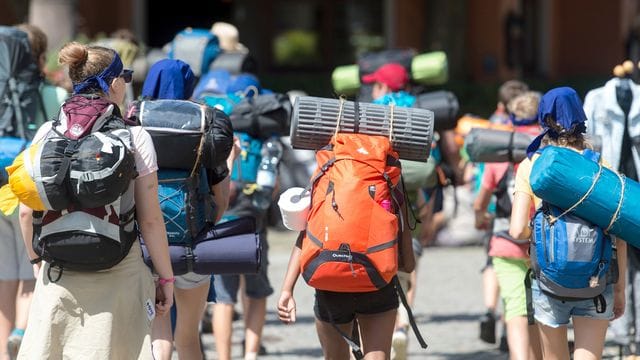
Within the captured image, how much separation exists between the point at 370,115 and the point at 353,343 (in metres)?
0.98

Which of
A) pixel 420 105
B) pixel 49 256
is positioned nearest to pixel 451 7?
pixel 420 105

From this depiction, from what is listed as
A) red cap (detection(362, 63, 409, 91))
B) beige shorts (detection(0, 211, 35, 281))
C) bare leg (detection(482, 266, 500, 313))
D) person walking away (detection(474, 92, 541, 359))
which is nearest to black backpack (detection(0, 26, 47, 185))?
beige shorts (detection(0, 211, 35, 281))

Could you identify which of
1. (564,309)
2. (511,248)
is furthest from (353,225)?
(511,248)

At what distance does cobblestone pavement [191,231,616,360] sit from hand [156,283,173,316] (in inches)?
127

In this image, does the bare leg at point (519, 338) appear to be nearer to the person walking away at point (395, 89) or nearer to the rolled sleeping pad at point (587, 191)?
the person walking away at point (395, 89)

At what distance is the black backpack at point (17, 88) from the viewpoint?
7.13 m

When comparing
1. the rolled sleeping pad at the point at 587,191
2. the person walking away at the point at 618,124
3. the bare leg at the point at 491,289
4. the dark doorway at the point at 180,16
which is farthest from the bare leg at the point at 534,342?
the dark doorway at the point at 180,16

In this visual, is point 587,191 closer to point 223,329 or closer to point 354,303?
point 354,303

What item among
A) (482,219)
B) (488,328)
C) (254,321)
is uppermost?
(482,219)

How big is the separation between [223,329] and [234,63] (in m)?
1.69

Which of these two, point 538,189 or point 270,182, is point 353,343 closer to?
point 538,189

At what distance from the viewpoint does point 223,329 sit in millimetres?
7438

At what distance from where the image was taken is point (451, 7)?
65.0 ft

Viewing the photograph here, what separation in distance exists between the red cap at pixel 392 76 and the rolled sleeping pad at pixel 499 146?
811 mm
